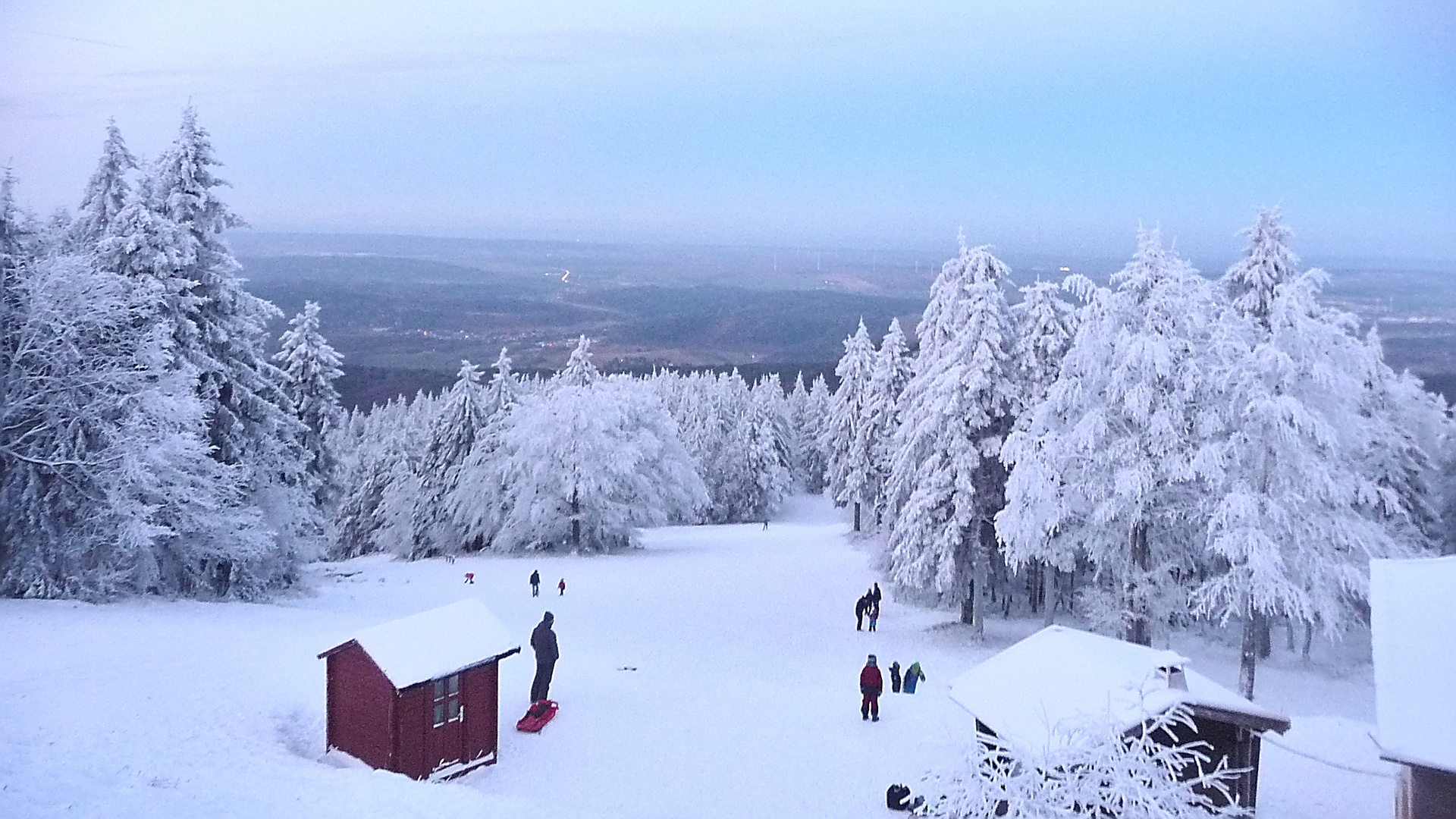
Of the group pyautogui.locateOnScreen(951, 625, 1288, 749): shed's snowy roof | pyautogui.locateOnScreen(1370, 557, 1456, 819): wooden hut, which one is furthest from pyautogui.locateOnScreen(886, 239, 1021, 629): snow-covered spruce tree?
pyautogui.locateOnScreen(1370, 557, 1456, 819): wooden hut

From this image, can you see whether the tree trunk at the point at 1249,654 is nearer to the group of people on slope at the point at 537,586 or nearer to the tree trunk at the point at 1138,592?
the tree trunk at the point at 1138,592

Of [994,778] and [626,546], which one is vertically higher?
[994,778]

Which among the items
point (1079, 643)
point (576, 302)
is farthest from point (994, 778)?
point (576, 302)

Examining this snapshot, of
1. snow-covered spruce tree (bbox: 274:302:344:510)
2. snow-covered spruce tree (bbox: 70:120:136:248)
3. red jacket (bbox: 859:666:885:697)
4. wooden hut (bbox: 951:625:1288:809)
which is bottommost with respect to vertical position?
red jacket (bbox: 859:666:885:697)

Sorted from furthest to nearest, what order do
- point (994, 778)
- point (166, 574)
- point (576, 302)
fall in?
point (576, 302)
point (166, 574)
point (994, 778)

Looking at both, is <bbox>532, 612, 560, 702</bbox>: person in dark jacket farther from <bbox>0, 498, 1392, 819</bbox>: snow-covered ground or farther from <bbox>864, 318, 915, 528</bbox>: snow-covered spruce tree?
<bbox>864, 318, 915, 528</bbox>: snow-covered spruce tree

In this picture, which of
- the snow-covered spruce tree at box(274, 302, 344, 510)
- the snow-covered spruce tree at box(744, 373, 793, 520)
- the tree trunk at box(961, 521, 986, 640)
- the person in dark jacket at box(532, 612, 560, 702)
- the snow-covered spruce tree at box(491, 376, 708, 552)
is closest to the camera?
the person in dark jacket at box(532, 612, 560, 702)

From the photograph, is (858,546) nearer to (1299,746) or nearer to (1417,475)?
(1417,475)
